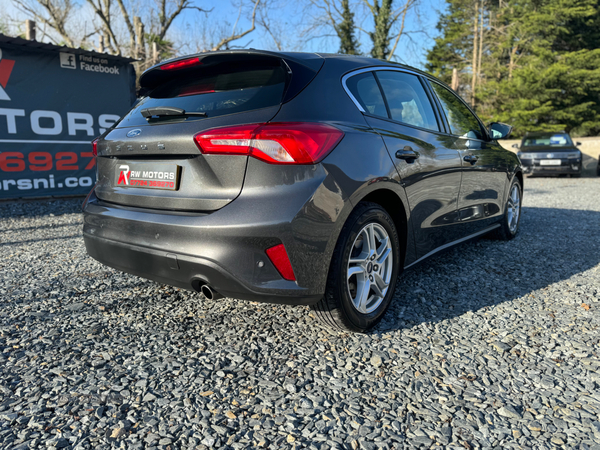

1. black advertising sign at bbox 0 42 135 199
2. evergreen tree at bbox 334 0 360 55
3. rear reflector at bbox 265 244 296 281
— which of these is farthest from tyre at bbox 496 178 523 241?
evergreen tree at bbox 334 0 360 55

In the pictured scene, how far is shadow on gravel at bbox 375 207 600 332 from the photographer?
3308 mm

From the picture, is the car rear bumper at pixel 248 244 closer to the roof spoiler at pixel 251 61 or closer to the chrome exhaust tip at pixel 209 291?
the chrome exhaust tip at pixel 209 291

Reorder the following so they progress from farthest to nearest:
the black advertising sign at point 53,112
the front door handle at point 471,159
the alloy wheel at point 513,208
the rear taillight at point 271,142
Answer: the black advertising sign at point 53,112 → the alloy wheel at point 513,208 → the front door handle at point 471,159 → the rear taillight at point 271,142

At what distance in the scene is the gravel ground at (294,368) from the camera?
1.91 meters

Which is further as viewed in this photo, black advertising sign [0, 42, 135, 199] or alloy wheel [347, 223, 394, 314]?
black advertising sign [0, 42, 135, 199]

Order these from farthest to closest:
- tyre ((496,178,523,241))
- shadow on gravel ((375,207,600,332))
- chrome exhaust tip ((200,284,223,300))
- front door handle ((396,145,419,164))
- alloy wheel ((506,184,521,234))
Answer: alloy wheel ((506,184,521,234)) < tyre ((496,178,523,241)) < shadow on gravel ((375,207,600,332)) < front door handle ((396,145,419,164)) < chrome exhaust tip ((200,284,223,300))

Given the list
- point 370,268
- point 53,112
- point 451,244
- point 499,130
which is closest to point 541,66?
point 499,130

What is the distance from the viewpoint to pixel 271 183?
7.39 feet

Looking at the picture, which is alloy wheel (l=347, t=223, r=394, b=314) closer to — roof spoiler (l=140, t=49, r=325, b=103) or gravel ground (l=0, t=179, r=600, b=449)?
gravel ground (l=0, t=179, r=600, b=449)

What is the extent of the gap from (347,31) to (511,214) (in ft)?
87.1

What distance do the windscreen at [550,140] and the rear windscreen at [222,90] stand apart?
50.5 feet

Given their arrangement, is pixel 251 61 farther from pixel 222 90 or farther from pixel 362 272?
pixel 362 272

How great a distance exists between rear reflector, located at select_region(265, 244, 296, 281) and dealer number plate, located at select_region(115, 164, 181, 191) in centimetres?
63

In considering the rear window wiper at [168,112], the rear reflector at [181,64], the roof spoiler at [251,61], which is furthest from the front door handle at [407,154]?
the rear reflector at [181,64]
